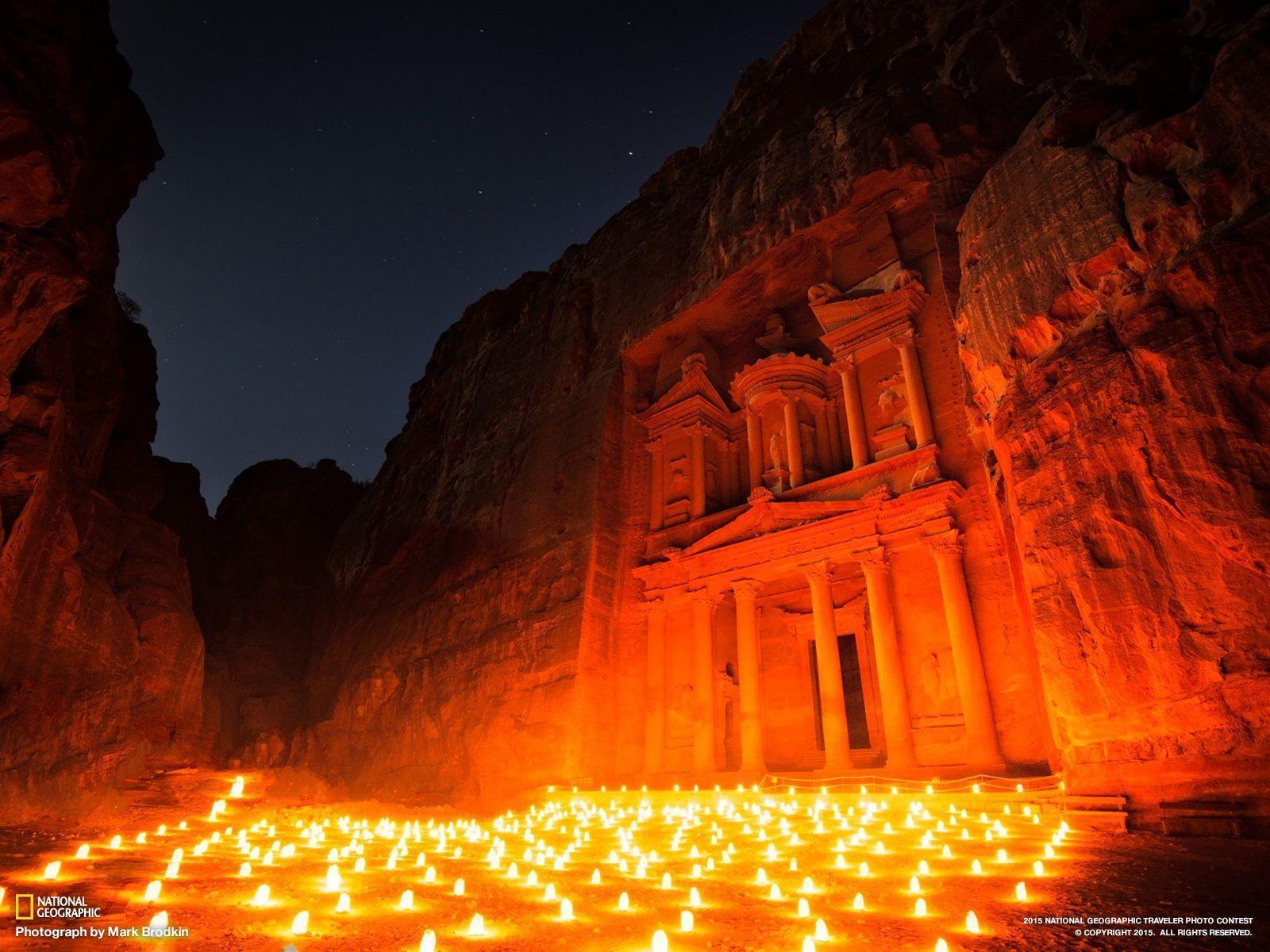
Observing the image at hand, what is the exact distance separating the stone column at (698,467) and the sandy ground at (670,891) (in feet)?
46.0

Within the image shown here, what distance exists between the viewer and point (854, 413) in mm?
20859

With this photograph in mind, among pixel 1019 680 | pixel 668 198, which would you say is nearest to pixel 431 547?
pixel 668 198

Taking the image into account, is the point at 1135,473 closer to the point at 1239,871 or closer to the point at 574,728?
the point at 1239,871

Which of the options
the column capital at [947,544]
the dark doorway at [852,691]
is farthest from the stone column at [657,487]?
the column capital at [947,544]

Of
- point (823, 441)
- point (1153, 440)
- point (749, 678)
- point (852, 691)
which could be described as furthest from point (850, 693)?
point (1153, 440)

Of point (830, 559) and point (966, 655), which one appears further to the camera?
point (830, 559)

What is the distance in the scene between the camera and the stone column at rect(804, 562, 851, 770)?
1666 cm

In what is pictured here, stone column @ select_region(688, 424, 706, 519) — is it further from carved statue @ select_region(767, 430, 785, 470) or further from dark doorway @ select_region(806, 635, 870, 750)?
dark doorway @ select_region(806, 635, 870, 750)

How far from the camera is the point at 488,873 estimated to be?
6.24 metres

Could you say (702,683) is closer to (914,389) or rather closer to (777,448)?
(777,448)

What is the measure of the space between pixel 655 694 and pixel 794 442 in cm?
877

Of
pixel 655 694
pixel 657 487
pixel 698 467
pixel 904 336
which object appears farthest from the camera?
pixel 657 487

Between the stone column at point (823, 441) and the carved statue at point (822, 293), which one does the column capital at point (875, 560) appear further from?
the carved statue at point (822, 293)

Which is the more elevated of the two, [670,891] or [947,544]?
[947,544]
